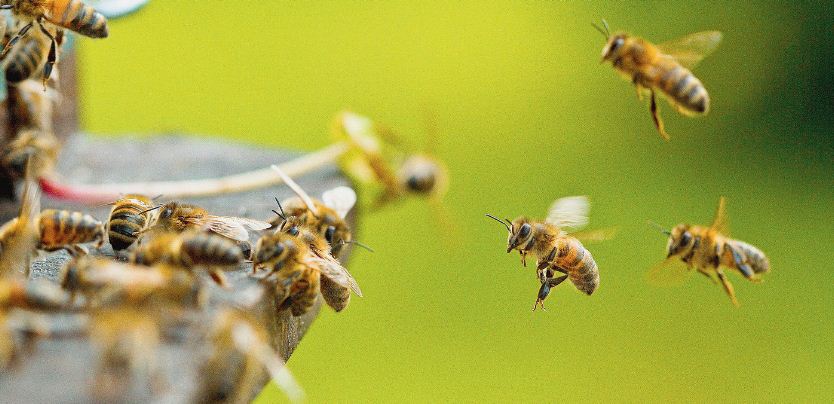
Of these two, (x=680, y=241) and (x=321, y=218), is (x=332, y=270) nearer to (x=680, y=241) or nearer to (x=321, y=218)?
(x=321, y=218)

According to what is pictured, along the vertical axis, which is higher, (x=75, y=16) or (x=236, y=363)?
(x=75, y=16)

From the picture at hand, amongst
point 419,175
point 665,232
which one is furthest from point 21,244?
point 419,175

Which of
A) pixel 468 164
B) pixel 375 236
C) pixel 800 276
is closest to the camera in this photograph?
pixel 375 236

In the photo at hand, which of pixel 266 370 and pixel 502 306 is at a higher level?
pixel 266 370

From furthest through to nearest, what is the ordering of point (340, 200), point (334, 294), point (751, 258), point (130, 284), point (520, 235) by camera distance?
point (751, 258)
point (340, 200)
point (520, 235)
point (334, 294)
point (130, 284)

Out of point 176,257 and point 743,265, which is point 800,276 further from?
point 176,257

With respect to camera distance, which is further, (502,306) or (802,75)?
(802,75)

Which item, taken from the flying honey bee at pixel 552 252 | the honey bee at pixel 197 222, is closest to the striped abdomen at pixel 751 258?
the flying honey bee at pixel 552 252

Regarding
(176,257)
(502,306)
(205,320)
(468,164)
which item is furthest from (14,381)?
(468,164)

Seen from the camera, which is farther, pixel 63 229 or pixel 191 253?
pixel 63 229
